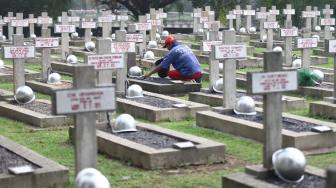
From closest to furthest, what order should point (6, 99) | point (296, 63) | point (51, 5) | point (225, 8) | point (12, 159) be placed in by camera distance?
point (12, 159), point (6, 99), point (296, 63), point (51, 5), point (225, 8)

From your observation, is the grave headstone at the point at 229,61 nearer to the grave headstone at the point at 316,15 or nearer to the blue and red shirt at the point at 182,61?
the blue and red shirt at the point at 182,61

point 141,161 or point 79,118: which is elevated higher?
point 79,118

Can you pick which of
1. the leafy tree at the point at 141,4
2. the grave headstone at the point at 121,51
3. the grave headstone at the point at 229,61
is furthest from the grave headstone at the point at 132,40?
the leafy tree at the point at 141,4

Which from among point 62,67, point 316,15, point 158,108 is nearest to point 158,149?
point 158,108

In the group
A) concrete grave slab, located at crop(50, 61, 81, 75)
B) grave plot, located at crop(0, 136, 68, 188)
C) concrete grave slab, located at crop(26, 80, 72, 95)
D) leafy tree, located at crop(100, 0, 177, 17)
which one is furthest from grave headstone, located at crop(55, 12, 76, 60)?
leafy tree, located at crop(100, 0, 177, 17)

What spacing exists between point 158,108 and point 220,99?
1.57 m

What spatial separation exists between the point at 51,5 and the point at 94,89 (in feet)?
110

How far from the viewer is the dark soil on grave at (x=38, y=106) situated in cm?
1366

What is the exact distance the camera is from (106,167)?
9.59 m

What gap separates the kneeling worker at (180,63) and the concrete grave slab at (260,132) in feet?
11.1

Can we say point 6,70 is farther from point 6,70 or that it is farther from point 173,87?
point 173,87

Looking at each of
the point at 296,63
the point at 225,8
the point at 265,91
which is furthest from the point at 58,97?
the point at 225,8

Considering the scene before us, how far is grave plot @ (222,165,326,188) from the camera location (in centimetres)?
779

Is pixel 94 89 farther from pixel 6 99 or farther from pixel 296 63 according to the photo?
pixel 296 63
